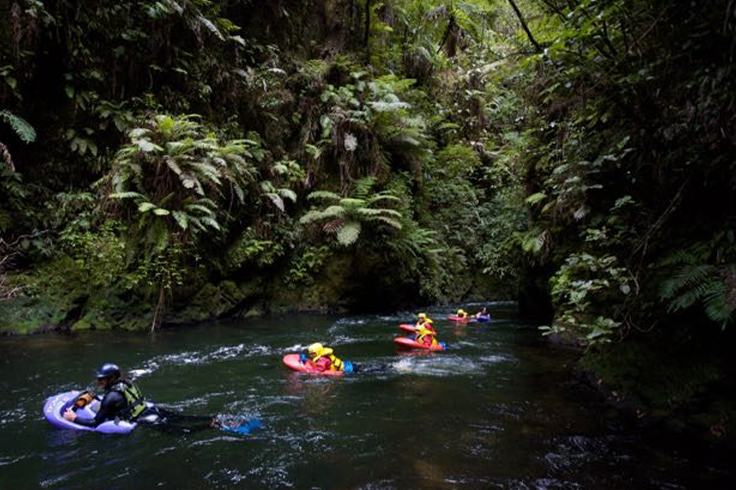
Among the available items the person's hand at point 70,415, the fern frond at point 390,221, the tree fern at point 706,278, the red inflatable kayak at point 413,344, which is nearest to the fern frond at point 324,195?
the fern frond at point 390,221

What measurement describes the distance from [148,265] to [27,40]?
4885mm

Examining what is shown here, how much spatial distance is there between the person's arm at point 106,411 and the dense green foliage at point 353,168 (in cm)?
477

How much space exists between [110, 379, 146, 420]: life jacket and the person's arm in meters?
0.06

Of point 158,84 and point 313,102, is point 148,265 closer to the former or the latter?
point 158,84

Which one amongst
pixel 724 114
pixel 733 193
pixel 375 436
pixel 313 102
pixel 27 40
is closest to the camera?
pixel 724 114

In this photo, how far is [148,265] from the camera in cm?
1016

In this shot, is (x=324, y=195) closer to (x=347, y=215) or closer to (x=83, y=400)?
(x=347, y=215)

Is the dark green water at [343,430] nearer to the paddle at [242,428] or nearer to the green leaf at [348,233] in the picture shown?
the paddle at [242,428]

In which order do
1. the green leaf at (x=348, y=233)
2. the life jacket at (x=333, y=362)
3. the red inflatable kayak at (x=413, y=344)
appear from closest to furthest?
the life jacket at (x=333, y=362), the red inflatable kayak at (x=413, y=344), the green leaf at (x=348, y=233)

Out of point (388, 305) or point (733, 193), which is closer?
point (733, 193)

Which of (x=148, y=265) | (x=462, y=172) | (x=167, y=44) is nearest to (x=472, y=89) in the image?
(x=462, y=172)

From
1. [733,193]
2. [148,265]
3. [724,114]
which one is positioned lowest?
[148,265]

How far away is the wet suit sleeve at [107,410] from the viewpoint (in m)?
4.95

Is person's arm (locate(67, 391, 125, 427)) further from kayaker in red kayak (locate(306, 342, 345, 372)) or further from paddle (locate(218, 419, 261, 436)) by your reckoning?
kayaker in red kayak (locate(306, 342, 345, 372))
